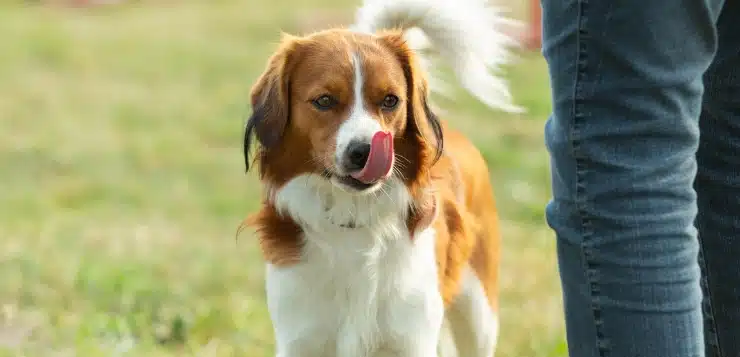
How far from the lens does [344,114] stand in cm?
270

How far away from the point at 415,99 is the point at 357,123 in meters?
0.32

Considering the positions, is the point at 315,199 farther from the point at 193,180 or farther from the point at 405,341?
the point at 193,180

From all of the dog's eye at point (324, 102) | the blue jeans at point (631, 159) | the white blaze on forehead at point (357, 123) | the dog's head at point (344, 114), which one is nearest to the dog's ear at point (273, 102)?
the dog's head at point (344, 114)

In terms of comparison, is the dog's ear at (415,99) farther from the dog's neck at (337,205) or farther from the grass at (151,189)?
the grass at (151,189)

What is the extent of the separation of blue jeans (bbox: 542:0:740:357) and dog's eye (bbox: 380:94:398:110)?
2.70 feet

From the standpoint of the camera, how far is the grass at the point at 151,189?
4.04 m

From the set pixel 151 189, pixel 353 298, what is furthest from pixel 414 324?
pixel 151 189

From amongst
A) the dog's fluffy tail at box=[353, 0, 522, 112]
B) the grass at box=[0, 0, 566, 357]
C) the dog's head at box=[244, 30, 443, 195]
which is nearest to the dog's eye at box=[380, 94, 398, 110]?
the dog's head at box=[244, 30, 443, 195]

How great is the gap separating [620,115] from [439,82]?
4.85 feet

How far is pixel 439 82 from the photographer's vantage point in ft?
10.9

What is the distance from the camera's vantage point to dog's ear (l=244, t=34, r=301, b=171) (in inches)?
112

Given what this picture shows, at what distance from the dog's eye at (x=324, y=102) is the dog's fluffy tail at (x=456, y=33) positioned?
53 centimetres

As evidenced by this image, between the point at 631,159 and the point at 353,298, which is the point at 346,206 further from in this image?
the point at 631,159

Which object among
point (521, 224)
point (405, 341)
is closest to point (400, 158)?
point (405, 341)
